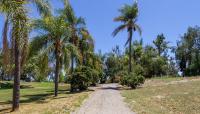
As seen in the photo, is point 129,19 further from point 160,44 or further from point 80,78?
point 160,44

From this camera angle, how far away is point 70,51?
3312cm

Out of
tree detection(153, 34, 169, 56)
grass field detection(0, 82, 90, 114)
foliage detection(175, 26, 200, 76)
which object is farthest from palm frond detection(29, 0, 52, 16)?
tree detection(153, 34, 169, 56)

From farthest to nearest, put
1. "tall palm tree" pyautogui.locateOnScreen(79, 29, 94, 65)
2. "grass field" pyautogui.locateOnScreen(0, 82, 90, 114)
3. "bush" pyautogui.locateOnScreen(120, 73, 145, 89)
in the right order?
"tall palm tree" pyautogui.locateOnScreen(79, 29, 94, 65), "bush" pyautogui.locateOnScreen(120, 73, 145, 89), "grass field" pyautogui.locateOnScreen(0, 82, 90, 114)

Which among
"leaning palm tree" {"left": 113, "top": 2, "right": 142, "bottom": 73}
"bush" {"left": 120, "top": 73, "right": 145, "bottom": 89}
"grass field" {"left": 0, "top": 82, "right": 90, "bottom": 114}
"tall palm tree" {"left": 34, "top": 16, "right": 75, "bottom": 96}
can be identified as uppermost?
"leaning palm tree" {"left": 113, "top": 2, "right": 142, "bottom": 73}

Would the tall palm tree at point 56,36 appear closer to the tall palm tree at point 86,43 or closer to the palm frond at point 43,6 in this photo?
the palm frond at point 43,6

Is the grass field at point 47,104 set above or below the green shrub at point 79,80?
below

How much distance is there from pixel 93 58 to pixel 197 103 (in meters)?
26.0

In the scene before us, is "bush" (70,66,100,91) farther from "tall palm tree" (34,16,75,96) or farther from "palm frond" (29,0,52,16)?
"palm frond" (29,0,52,16)

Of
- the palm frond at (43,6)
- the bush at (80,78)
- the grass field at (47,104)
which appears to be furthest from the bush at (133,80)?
the palm frond at (43,6)

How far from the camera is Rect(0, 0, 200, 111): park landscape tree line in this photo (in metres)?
13.5

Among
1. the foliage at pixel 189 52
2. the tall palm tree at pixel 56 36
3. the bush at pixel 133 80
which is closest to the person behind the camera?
the tall palm tree at pixel 56 36

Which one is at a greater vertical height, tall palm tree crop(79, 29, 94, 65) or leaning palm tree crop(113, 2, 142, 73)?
leaning palm tree crop(113, 2, 142, 73)

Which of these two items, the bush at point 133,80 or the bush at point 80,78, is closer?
the bush at point 80,78

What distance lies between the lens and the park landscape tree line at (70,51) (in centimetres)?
1353
